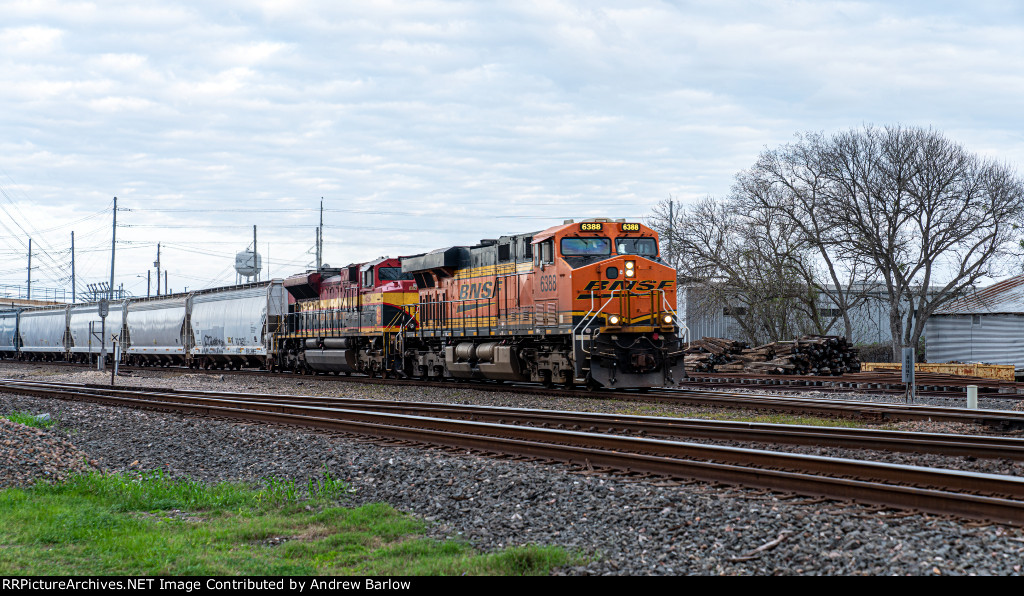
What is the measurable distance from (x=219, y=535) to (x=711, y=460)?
4.78 metres

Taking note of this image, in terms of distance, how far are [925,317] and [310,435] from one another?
28.6m

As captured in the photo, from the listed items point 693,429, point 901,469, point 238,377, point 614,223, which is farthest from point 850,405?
point 238,377

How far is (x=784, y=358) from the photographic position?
25.1 meters

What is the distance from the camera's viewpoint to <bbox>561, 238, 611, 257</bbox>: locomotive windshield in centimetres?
1719

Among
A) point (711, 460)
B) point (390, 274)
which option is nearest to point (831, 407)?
point (711, 460)

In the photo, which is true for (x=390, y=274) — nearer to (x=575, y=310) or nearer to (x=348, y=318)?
(x=348, y=318)

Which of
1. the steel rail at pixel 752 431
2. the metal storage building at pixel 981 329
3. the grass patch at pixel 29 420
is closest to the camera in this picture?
the steel rail at pixel 752 431

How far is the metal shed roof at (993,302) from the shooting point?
33.7 m

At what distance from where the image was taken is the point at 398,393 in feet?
63.5

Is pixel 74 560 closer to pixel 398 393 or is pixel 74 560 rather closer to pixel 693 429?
pixel 693 429

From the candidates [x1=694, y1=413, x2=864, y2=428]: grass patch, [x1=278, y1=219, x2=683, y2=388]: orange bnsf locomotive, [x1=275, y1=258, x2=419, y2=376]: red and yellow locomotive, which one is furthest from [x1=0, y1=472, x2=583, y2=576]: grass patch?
[x1=275, y1=258, x2=419, y2=376]: red and yellow locomotive

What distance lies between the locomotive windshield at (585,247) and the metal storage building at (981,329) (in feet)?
74.0

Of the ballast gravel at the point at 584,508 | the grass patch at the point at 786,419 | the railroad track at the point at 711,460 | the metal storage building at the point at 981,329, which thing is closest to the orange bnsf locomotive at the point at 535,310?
the grass patch at the point at 786,419

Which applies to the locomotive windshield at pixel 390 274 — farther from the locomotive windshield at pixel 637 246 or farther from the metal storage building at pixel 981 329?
the metal storage building at pixel 981 329
